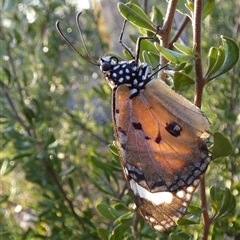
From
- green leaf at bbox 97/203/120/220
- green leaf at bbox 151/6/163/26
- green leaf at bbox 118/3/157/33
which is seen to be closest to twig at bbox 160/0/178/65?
green leaf at bbox 118/3/157/33

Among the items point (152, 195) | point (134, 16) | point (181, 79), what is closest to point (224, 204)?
point (152, 195)

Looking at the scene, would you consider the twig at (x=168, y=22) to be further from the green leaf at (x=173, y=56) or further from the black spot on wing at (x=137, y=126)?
the black spot on wing at (x=137, y=126)

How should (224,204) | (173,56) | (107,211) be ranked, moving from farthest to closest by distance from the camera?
(107,211), (224,204), (173,56)

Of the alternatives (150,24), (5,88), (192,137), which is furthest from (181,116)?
(5,88)

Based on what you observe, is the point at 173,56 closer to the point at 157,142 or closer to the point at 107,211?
the point at 157,142

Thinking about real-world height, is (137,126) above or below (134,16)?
below
